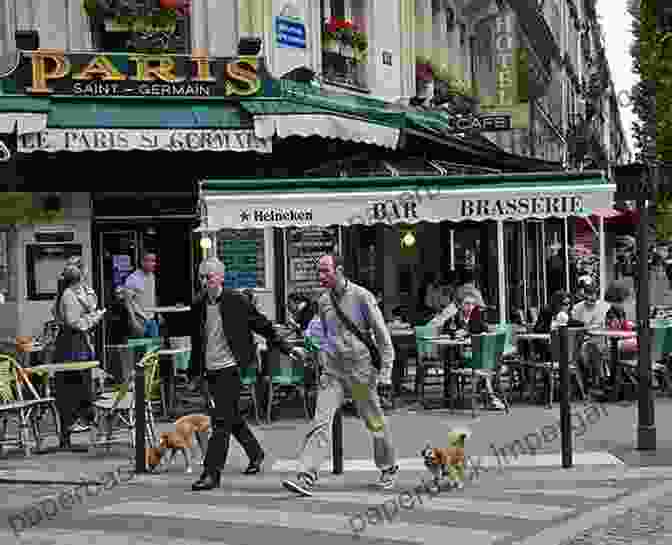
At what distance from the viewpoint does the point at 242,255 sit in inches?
733

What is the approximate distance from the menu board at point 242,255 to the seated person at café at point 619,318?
581 cm

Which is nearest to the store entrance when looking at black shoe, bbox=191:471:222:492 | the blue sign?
the blue sign

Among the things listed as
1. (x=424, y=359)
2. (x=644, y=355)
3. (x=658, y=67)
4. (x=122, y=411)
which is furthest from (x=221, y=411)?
(x=658, y=67)

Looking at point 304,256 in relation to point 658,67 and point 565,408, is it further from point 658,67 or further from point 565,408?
point 658,67

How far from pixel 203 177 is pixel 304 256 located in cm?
207

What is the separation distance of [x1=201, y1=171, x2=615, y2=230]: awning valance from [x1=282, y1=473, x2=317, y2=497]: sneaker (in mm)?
5226

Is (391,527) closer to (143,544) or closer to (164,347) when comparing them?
(143,544)

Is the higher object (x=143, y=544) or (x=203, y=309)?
(x=203, y=309)

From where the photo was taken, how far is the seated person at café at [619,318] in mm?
14564

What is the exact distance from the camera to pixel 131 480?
1046cm

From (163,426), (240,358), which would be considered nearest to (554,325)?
(163,426)

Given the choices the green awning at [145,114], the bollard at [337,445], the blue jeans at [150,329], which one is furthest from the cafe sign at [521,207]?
the bollard at [337,445]

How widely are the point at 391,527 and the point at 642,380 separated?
13.1 ft

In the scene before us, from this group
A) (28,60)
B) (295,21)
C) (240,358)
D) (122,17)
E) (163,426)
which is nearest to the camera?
(240,358)
